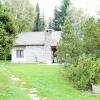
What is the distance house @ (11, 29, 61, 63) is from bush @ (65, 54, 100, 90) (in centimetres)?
2003

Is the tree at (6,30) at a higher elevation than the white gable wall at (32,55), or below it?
higher

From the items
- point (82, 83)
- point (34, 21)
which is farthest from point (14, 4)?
point (82, 83)

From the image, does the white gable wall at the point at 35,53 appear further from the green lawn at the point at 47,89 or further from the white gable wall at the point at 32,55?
the green lawn at the point at 47,89

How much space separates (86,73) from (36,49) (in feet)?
71.4

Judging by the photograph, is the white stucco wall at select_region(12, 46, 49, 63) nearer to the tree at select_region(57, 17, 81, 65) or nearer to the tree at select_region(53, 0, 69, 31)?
the tree at select_region(57, 17, 81, 65)

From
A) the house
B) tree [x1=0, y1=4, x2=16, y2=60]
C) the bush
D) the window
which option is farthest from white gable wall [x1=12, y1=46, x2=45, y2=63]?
tree [x1=0, y1=4, x2=16, y2=60]

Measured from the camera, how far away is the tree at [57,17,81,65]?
2192 cm

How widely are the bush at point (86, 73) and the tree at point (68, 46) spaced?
5.75ft

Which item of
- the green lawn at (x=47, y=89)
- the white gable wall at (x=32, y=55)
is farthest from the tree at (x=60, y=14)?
the green lawn at (x=47, y=89)

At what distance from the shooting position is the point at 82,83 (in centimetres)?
1872

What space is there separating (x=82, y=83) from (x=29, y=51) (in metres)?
22.5

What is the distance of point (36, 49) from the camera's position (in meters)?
40.5

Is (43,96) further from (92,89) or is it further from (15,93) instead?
(92,89)

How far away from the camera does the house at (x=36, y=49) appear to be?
4028 cm
